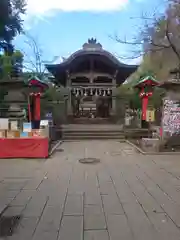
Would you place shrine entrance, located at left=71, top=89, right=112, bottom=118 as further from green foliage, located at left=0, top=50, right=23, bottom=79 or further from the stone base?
→ the stone base

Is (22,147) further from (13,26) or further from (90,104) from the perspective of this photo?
(90,104)

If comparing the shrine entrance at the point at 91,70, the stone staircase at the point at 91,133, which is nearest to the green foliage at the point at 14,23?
the shrine entrance at the point at 91,70

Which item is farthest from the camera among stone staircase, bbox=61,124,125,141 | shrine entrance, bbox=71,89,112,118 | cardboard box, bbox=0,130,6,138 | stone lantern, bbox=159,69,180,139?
shrine entrance, bbox=71,89,112,118

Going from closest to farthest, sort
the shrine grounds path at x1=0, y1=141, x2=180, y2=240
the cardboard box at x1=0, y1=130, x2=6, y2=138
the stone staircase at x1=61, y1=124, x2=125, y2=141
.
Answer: the shrine grounds path at x1=0, y1=141, x2=180, y2=240, the cardboard box at x1=0, y1=130, x2=6, y2=138, the stone staircase at x1=61, y1=124, x2=125, y2=141

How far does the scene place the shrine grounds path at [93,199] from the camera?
13.4 feet

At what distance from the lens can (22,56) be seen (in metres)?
33.3

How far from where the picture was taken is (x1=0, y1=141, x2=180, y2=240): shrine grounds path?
409cm

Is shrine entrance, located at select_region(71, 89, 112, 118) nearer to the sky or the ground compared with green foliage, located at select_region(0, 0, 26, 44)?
nearer to the ground

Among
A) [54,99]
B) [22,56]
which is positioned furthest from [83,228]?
[22,56]

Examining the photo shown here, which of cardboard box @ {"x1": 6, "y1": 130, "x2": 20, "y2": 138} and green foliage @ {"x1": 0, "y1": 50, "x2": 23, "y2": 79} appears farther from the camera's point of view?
green foliage @ {"x1": 0, "y1": 50, "x2": 23, "y2": 79}

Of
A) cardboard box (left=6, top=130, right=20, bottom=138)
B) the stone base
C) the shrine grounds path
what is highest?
cardboard box (left=6, top=130, right=20, bottom=138)

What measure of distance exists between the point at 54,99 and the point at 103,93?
421cm

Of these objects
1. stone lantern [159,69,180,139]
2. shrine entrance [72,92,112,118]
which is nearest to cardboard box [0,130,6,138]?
stone lantern [159,69,180,139]

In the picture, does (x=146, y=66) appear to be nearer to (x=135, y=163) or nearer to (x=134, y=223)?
(x=135, y=163)
